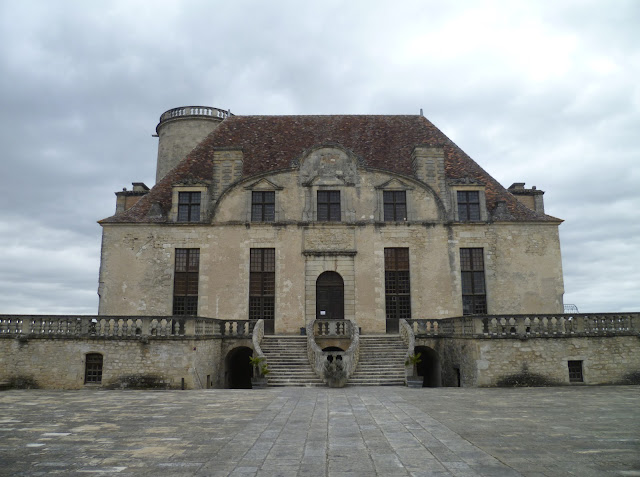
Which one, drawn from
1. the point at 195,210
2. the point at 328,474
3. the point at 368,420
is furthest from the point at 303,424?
the point at 195,210

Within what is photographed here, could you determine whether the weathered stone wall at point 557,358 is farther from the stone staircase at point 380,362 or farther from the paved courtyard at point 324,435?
the stone staircase at point 380,362

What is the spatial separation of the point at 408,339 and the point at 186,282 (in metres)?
11.0

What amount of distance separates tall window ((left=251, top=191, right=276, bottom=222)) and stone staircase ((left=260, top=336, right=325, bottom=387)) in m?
6.39

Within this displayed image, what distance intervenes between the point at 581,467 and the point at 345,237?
702 inches

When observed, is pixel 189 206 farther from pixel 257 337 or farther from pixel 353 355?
pixel 353 355

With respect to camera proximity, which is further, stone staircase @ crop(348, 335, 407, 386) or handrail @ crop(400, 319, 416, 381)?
handrail @ crop(400, 319, 416, 381)

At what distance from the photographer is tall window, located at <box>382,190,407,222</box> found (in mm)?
24469

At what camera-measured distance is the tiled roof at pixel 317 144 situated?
2494 centimetres

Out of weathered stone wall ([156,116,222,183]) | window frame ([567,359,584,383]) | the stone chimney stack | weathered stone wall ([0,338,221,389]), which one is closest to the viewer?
weathered stone wall ([0,338,221,389])

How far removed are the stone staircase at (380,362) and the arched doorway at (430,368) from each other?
1541 mm

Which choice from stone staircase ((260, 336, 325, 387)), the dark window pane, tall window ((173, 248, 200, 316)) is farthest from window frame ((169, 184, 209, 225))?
stone staircase ((260, 336, 325, 387))

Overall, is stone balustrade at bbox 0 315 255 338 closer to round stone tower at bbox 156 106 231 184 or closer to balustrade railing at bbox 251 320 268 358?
balustrade railing at bbox 251 320 268 358

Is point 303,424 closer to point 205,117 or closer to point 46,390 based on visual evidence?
point 46,390

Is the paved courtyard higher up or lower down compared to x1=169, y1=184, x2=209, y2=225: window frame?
lower down
